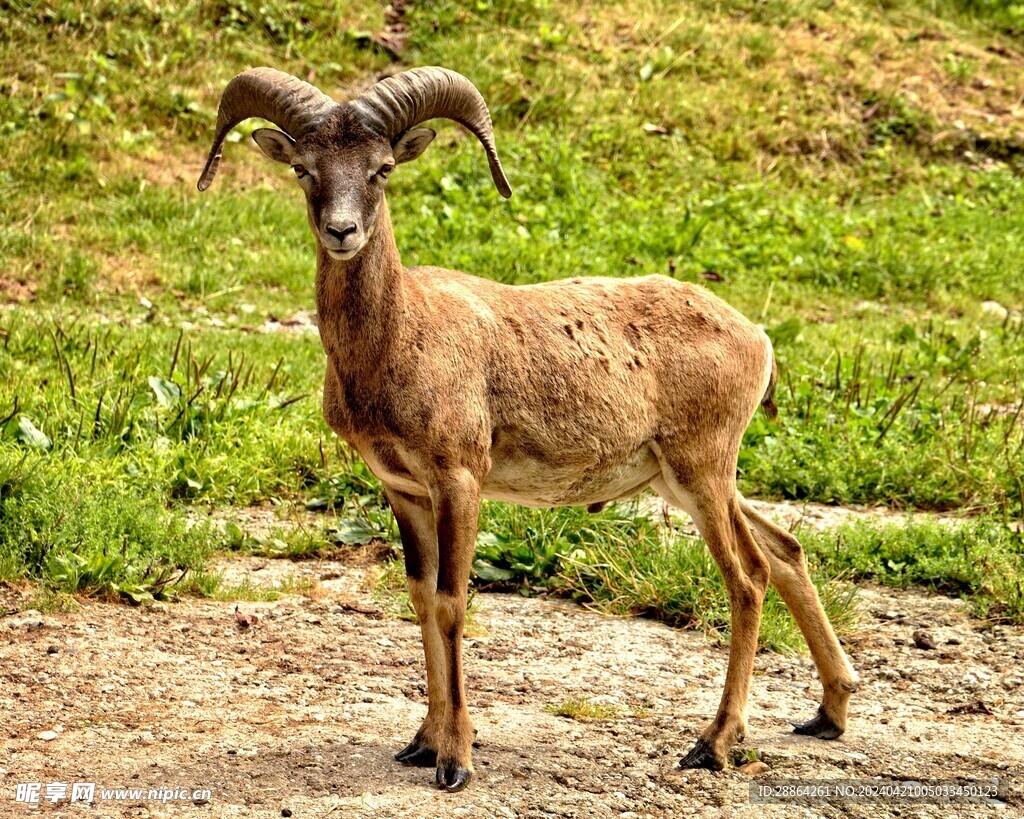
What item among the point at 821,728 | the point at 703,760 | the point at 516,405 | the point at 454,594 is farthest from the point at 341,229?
the point at 821,728

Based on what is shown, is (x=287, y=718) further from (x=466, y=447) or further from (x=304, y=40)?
(x=304, y=40)

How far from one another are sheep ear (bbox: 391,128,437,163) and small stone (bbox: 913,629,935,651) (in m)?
3.83

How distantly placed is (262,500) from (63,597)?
6.47 feet

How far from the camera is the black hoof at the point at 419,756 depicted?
17.9 ft

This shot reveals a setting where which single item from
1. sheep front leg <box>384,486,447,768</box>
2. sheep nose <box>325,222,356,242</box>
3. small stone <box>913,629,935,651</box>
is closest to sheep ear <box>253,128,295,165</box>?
sheep nose <box>325,222,356,242</box>

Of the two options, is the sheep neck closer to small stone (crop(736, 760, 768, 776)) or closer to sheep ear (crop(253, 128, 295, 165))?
sheep ear (crop(253, 128, 295, 165))

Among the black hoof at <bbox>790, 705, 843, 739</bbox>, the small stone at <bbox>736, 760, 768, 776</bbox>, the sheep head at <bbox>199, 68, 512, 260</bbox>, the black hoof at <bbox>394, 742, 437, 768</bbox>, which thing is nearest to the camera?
the sheep head at <bbox>199, 68, 512, 260</bbox>

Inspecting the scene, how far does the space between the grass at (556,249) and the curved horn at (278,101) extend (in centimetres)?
271

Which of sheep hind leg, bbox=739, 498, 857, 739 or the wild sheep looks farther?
sheep hind leg, bbox=739, 498, 857, 739

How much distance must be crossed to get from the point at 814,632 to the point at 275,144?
10.5 ft

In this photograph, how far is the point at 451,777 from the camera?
5227 millimetres

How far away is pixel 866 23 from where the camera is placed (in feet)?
59.2

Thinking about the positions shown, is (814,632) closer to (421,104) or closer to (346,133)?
(421,104)

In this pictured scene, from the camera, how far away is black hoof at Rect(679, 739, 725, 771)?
5.59 meters
